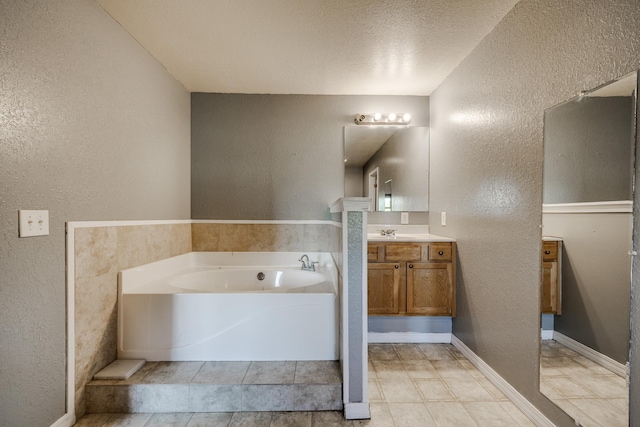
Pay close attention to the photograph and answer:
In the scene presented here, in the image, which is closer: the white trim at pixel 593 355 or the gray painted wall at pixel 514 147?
the white trim at pixel 593 355

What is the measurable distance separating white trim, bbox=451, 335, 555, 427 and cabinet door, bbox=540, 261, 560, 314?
0.55 m

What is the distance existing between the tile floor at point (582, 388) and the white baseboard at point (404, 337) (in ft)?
3.80

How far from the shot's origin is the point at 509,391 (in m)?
1.77

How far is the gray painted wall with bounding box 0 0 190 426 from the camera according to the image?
1236 mm

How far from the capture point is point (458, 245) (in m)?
2.44

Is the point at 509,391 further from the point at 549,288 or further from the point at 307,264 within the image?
the point at 307,264

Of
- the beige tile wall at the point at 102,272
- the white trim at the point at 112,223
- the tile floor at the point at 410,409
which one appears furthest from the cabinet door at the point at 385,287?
the white trim at the point at 112,223

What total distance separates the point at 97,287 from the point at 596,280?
2.46m

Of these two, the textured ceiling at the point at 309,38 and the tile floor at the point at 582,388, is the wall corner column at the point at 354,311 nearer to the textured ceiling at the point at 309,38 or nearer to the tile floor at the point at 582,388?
the tile floor at the point at 582,388

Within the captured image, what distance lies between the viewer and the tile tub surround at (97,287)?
1.61 metres

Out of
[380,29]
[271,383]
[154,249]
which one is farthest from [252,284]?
[380,29]

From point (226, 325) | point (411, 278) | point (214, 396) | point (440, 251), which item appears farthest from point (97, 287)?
point (440, 251)

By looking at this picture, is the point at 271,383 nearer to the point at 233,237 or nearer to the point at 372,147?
the point at 233,237

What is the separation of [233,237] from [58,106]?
5.67ft
